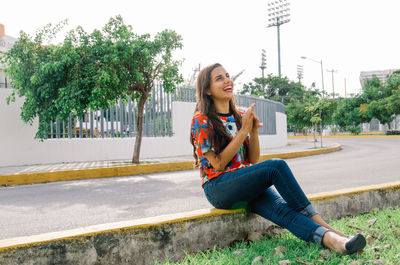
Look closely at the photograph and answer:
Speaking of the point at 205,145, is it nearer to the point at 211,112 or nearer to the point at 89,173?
the point at 211,112

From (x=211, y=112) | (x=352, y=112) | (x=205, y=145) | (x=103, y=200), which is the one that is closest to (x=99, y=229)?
(x=205, y=145)

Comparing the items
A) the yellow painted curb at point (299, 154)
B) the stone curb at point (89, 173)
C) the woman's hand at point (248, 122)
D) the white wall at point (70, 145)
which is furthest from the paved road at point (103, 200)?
the yellow painted curb at point (299, 154)

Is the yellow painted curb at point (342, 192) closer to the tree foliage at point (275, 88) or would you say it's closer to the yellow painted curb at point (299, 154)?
the yellow painted curb at point (299, 154)

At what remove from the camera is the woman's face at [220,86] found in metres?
2.68

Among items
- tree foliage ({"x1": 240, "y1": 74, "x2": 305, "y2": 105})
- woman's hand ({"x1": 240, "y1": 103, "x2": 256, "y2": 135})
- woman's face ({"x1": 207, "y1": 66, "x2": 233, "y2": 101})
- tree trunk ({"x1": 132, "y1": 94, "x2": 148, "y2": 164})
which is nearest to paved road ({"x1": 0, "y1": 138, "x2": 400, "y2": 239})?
woman's face ({"x1": 207, "y1": 66, "x2": 233, "y2": 101})

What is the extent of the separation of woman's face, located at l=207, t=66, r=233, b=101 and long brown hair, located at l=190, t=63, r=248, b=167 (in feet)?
0.11

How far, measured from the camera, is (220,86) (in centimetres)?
268

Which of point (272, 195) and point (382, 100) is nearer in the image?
point (272, 195)

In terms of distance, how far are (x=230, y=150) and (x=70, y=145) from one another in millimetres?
Result: 9307

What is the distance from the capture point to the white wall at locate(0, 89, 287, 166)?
9.66 meters

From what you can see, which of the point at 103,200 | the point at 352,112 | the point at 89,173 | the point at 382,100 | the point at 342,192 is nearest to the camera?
the point at 342,192

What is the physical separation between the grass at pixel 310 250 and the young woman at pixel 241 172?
83mm

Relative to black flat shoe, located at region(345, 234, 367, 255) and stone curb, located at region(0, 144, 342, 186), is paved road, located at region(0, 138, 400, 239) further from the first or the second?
black flat shoe, located at region(345, 234, 367, 255)

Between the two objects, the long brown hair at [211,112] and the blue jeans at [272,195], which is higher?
the long brown hair at [211,112]
